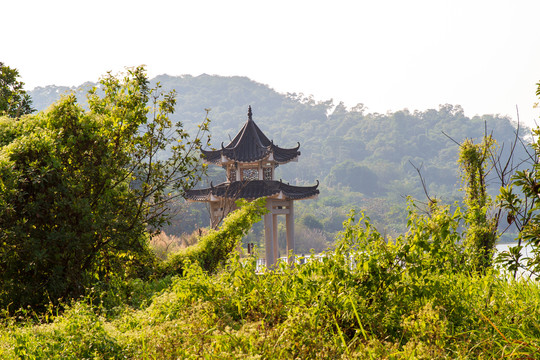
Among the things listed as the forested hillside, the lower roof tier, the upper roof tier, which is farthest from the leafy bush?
the forested hillside

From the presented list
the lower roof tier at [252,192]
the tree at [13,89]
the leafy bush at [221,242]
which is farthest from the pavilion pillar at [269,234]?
the tree at [13,89]

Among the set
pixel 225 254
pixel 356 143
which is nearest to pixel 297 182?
pixel 356 143

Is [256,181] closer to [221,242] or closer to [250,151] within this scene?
[250,151]

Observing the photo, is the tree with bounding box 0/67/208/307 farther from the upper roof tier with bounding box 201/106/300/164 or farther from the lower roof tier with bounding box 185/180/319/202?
the upper roof tier with bounding box 201/106/300/164

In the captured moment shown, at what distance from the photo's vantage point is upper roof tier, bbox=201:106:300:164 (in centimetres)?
1483

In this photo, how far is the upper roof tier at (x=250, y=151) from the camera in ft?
48.6

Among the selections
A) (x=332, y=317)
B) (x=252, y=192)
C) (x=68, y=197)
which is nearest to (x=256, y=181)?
(x=252, y=192)

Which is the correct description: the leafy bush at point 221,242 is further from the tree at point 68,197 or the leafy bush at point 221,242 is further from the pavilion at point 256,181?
the pavilion at point 256,181

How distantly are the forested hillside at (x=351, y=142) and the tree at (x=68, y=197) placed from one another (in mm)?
31001

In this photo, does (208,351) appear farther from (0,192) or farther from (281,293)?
(0,192)

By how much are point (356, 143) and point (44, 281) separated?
6581 centimetres

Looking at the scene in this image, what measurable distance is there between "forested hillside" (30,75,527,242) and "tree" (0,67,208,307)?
31001 mm

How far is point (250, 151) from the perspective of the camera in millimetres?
15125

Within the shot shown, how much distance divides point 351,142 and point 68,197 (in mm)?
66050
